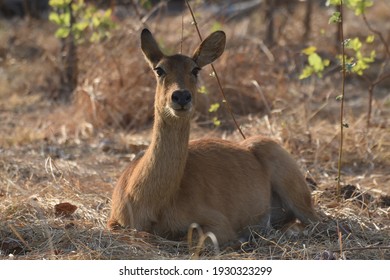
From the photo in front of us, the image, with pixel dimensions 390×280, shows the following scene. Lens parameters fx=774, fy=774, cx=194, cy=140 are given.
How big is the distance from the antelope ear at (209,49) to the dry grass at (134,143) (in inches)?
57.5

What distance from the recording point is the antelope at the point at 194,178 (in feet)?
18.7

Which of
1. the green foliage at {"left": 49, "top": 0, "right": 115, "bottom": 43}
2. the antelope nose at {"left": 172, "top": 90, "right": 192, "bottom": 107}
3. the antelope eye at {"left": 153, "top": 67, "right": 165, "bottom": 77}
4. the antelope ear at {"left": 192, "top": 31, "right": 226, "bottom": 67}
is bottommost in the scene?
the antelope nose at {"left": 172, "top": 90, "right": 192, "bottom": 107}

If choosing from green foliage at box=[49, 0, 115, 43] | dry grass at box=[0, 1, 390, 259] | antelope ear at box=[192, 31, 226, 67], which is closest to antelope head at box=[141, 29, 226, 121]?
antelope ear at box=[192, 31, 226, 67]

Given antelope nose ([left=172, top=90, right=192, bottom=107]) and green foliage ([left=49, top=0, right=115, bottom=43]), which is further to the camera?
green foliage ([left=49, top=0, right=115, bottom=43])

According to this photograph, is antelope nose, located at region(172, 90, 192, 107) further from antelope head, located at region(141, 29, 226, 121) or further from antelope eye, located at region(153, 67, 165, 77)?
antelope eye, located at region(153, 67, 165, 77)

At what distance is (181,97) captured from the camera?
17.8ft

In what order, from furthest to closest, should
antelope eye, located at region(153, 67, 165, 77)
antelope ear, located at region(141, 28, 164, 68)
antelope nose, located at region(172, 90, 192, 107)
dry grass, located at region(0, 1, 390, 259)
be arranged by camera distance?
antelope ear, located at region(141, 28, 164, 68), antelope eye, located at region(153, 67, 165, 77), dry grass, located at region(0, 1, 390, 259), antelope nose, located at region(172, 90, 192, 107)

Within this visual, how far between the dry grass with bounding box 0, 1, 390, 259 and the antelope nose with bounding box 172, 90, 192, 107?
1023 mm

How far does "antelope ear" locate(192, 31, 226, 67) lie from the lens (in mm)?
6082

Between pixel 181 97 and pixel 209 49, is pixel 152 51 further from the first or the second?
pixel 181 97

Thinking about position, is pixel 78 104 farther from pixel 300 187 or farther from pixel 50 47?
pixel 300 187

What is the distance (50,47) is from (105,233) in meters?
8.63

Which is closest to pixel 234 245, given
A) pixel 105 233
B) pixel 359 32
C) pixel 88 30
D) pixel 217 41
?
pixel 105 233

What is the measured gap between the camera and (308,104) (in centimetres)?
978
